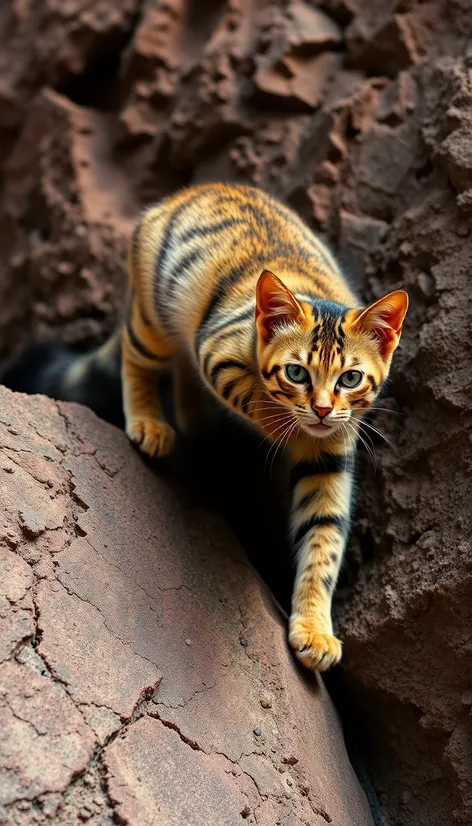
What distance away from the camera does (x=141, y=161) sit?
383cm

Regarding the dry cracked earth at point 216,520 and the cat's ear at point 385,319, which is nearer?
the dry cracked earth at point 216,520

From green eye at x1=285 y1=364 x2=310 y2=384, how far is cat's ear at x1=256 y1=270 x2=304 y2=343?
4.7 inches

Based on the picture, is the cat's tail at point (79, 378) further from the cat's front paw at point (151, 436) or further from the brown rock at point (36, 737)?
the brown rock at point (36, 737)

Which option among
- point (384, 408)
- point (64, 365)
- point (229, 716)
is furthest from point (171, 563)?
point (64, 365)

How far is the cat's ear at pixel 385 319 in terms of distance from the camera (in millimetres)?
2172

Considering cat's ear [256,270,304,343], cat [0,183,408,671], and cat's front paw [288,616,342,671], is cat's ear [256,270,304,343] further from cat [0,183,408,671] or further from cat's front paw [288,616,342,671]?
cat's front paw [288,616,342,671]

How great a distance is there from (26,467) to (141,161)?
2109 millimetres

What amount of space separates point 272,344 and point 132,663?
3.01ft

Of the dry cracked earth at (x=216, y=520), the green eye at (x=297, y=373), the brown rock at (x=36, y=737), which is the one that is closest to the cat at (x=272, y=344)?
the green eye at (x=297, y=373)

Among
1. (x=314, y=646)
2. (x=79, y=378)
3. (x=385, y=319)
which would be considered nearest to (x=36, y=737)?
(x=314, y=646)

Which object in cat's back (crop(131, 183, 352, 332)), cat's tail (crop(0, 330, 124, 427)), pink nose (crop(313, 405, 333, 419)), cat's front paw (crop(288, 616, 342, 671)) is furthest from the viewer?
cat's tail (crop(0, 330, 124, 427))

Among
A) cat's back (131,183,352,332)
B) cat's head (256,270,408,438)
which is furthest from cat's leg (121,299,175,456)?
cat's head (256,270,408,438)

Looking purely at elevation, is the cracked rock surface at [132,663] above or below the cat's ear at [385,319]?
below

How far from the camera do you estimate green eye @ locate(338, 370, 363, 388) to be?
2193 millimetres
